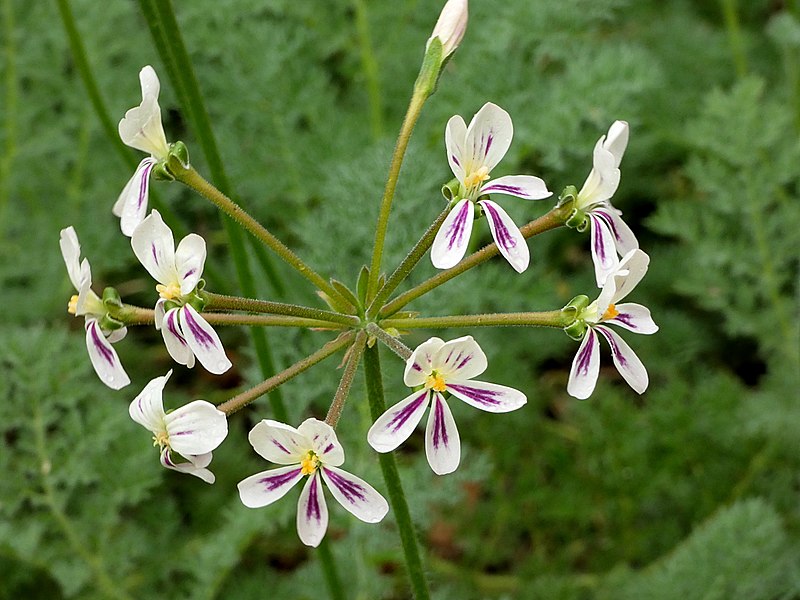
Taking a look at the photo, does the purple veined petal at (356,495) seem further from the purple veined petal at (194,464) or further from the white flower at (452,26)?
the white flower at (452,26)

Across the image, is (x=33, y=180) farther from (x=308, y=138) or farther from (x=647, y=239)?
(x=647, y=239)

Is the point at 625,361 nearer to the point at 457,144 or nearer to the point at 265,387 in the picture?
the point at 457,144

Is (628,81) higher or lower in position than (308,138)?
lower

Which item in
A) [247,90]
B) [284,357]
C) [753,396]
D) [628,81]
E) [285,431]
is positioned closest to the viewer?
[285,431]

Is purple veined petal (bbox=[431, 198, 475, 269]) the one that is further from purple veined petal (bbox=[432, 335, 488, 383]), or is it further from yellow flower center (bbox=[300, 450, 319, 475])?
yellow flower center (bbox=[300, 450, 319, 475])

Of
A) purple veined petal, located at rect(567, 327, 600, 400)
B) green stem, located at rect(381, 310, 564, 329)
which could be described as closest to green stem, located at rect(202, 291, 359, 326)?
green stem, located at rect(381, 310, 564, 329)

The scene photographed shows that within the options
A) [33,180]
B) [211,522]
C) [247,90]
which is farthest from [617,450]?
[33,180]
